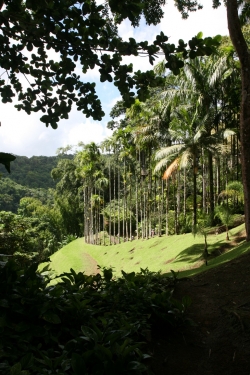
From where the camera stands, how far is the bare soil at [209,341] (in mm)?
2990

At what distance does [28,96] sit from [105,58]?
0.98 meters

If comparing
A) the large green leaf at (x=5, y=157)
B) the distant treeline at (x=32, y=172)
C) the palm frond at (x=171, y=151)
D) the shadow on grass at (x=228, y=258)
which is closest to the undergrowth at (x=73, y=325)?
the large green leaf at (x=5, y=157)

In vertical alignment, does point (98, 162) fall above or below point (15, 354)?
above

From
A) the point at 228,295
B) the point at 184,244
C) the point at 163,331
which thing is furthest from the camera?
the point at 184,244

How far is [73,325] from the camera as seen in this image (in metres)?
2.95

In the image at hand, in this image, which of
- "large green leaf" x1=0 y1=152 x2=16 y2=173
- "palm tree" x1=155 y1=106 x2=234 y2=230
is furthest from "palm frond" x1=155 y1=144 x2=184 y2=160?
"large green leaf" x1=0 y1=152 x2=16 y2=173

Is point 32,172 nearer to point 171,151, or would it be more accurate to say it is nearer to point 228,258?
point 171,151

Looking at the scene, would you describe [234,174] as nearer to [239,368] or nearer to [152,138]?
[152,138]

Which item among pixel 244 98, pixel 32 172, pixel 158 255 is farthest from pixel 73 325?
pixel 32 172

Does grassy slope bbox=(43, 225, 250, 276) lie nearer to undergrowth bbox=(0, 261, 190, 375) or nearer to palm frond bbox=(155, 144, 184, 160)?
palm frond bbox=(155, 144, 184, 160)

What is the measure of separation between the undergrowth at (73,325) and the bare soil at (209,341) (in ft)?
0.49

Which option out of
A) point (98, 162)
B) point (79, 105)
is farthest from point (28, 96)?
point (98, 162)

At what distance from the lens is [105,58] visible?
3.15m

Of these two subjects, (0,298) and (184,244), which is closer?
(0,298)
